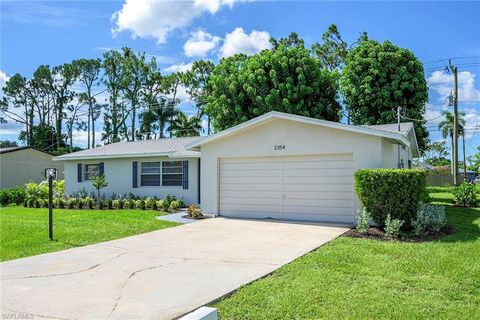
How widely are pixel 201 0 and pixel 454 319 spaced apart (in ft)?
39.1

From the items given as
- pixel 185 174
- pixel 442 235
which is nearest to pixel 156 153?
pixel 185 174

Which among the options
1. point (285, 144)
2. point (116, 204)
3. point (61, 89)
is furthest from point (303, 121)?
point (61, 89)

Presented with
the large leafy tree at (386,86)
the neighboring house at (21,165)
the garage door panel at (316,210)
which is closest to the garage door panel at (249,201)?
the garage door panel at (316,210)

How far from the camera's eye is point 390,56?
80.2ft

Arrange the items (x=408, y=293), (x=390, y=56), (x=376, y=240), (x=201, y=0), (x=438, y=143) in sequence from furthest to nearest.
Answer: (x=438, y=143), (x=390, y=56), (x=201, y=0), (x=376, y=240), (x=408, y=293)

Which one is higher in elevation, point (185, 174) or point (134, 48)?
point (134, 48)

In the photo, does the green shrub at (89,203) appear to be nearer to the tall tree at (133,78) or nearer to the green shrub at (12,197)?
the green shrub at (12,197)

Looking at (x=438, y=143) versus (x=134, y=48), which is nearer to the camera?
(x=134, y=48)

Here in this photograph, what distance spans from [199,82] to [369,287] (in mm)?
32096

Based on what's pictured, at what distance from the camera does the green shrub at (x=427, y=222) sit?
9125 mm

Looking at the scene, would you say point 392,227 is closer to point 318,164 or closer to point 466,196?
point 318,164

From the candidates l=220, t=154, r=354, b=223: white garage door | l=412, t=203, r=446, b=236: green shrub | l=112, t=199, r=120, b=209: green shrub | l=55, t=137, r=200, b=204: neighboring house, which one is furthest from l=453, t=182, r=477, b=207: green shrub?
l=112, t=199, r=120, b=209: green shrub

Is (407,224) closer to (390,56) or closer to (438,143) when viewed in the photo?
(390,56)

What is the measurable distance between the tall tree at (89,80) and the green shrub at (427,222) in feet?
129
